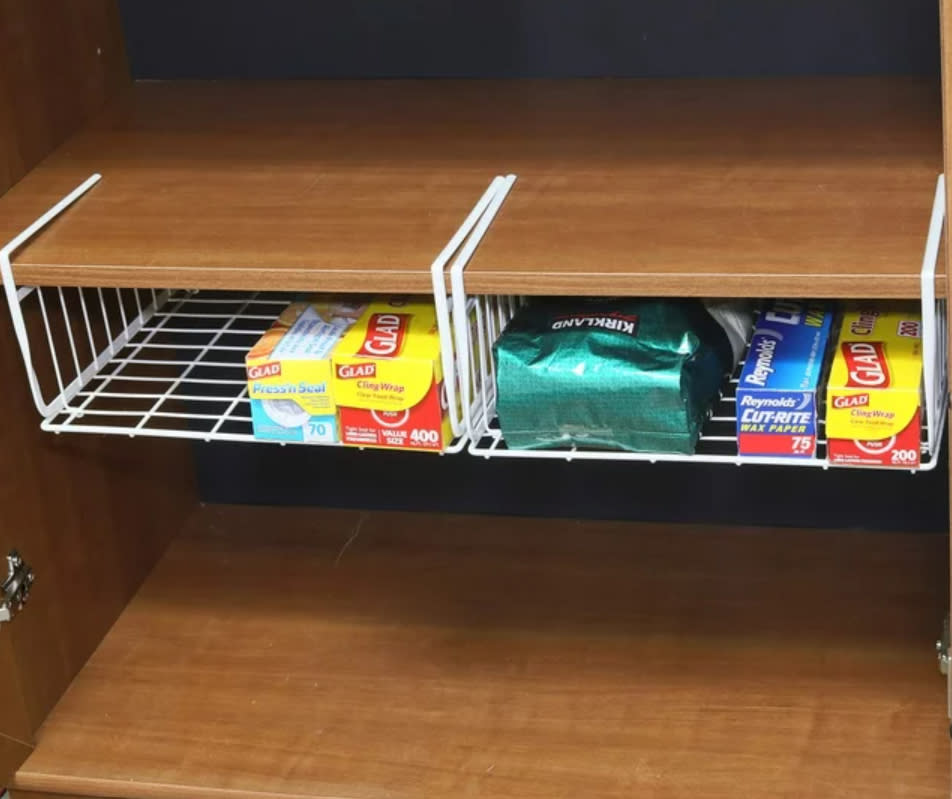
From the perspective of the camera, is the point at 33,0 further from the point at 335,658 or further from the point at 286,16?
the point at 335,658

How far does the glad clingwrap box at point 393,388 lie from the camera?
4.34 feet

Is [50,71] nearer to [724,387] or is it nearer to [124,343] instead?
[124,343]

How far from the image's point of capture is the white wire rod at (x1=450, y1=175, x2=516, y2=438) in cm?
126

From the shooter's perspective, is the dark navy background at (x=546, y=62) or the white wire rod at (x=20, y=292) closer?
the white wire rod at (x=20, y=292)

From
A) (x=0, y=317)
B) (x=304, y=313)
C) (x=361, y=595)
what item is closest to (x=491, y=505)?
(x=361, y=595)

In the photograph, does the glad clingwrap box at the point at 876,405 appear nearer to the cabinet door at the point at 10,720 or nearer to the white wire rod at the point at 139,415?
the white wire rod at the point at 139,415

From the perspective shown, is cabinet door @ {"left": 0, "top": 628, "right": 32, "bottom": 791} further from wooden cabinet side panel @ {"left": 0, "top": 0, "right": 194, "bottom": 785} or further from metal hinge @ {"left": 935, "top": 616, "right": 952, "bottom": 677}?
metal hinge @ {"left": 935, "top": 616, "right": 952, "bottom": 677}

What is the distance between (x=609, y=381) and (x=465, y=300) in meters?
0.14

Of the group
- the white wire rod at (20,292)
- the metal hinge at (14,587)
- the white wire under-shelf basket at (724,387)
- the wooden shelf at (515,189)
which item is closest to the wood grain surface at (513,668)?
the metal hinge at (14,587)

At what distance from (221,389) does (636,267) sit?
83cm

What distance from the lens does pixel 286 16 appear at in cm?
173

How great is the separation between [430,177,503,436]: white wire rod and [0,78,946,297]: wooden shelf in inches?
0.7

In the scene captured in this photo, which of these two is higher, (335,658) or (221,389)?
(221,389)

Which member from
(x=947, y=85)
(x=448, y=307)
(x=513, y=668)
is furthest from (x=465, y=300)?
(x=513, y=668)
